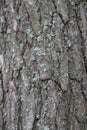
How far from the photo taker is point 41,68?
1638mm

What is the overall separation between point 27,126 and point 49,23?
1.52 feet

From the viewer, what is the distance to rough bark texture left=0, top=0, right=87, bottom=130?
163cm

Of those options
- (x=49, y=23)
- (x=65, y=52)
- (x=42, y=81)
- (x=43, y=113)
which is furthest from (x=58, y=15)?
(x=43, y=113)

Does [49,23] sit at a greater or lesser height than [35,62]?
greater

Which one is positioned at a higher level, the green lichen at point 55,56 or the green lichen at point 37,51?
the green lichen at point 37,51

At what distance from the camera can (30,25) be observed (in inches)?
65.4

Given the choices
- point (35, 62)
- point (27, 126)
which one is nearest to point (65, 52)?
point (35, 62)

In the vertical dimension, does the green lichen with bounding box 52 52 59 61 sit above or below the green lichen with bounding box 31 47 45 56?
below

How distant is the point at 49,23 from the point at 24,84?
0.96 feet

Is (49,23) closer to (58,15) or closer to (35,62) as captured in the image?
(58,15)

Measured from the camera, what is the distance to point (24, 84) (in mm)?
1637

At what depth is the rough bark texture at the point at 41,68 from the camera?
1.63 meters

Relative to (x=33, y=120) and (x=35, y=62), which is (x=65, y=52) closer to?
(x=35, y=62)

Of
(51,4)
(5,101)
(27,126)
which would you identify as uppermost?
(51,4)
